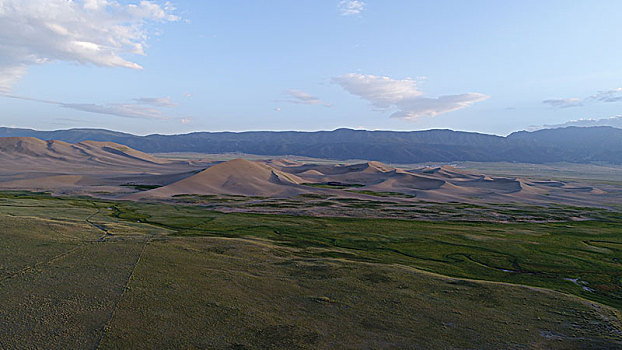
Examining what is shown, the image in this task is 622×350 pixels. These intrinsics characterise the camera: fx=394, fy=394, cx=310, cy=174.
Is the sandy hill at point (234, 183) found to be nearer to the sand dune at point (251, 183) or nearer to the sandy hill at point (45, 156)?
the sand dune at point (251, 183)

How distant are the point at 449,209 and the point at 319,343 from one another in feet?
225

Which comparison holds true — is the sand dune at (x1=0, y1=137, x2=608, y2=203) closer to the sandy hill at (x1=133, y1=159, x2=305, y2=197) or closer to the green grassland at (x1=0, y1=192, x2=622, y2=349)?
the sandy hill at (x1=133, y1=159, x2=305, y2=197)

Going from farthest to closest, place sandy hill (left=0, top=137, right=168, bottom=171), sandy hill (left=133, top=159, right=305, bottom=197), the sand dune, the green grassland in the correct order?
1. sandy hill (left=0, top=137, right=168, bottom=171)
2. the sand dune
3. sandy hill (left=133, top=159, right=305, bottom=197)
4. the green grassland

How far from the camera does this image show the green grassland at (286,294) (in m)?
17.2

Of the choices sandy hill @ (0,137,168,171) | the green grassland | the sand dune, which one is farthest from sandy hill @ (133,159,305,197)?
sandy hill @ (0,137,168,171)

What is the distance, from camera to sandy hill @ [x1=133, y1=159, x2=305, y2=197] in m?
96.7

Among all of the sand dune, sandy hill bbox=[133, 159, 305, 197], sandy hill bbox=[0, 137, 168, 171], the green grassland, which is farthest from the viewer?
sandy hill bbox=[0, 137, 168, 171]

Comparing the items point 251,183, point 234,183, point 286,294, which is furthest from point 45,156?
point 286,294

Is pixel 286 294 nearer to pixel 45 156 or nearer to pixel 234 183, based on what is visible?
pixel 234 183

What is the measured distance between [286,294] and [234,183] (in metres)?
87.7

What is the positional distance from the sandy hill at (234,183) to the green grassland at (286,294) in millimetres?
54334

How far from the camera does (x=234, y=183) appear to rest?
107938mm

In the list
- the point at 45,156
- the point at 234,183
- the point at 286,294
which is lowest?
the point at 234,183

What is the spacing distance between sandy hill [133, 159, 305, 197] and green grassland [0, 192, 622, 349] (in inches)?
2139
